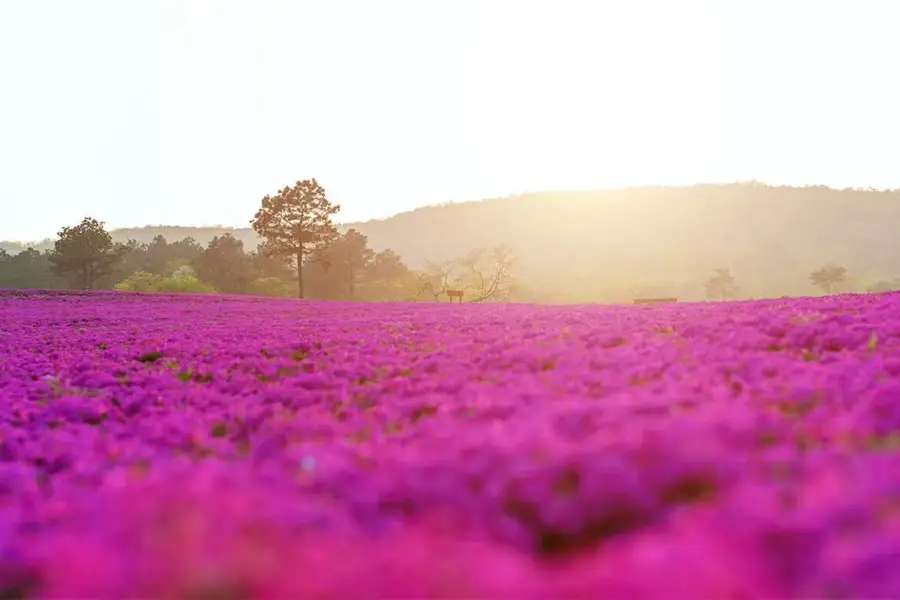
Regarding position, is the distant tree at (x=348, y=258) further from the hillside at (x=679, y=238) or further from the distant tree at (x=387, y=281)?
the hillside at (x=679, y=238)

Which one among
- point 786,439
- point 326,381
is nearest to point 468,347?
point 326,381

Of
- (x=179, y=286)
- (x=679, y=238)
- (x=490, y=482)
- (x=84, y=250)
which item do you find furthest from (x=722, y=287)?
(x=490, y=482)

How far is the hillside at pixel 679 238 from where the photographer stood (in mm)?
134750

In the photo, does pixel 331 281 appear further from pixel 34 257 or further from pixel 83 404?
pixel 83 404

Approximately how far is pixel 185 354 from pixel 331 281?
70.0 meters

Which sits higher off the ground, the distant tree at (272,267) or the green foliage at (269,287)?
the distant tree at (272,267)

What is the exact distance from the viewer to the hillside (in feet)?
442

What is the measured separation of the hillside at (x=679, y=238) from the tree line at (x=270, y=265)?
3232 centimetres

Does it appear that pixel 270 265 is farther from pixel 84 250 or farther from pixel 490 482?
pixel 490 482

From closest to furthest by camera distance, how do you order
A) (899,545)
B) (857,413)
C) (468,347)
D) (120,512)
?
1. (899,545)
2. (120,512)
3. (857,413)
4. (468,347)

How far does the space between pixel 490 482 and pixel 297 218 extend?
59.7 meters

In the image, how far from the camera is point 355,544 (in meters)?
2.45

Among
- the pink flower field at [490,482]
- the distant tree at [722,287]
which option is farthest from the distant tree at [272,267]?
the pink flower field at [490,482]

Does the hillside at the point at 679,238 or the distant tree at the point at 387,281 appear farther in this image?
the hillside at the point at 679,238
